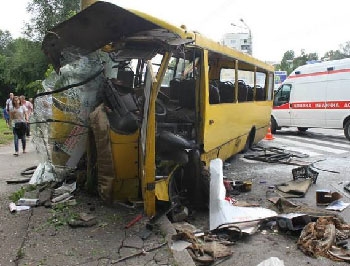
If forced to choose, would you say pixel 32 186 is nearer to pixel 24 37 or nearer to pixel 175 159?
pixel 175 159

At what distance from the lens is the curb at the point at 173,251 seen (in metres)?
4.10

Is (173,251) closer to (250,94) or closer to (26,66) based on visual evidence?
(250,94)

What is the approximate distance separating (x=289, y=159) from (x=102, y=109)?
592 cm

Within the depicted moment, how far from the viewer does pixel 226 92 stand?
8.41 m

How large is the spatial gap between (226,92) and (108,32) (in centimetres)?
338

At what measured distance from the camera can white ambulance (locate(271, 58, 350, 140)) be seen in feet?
46.6

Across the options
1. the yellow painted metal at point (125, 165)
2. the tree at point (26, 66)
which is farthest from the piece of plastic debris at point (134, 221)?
the tree at point (26, 66)

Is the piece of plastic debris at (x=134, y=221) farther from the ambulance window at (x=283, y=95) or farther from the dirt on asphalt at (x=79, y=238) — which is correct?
the ambulance window at (x=283, y=95)

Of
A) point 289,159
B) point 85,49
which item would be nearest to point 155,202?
point 85,49

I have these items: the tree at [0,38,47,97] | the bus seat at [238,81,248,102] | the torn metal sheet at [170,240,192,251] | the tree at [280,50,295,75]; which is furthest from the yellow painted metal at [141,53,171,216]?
the tree at [280,50,295,75]

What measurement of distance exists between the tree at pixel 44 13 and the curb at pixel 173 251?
3780 centimetres

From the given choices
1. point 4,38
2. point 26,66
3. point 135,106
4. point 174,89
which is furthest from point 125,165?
point 4,38

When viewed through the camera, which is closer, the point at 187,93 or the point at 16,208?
the point at 16,208

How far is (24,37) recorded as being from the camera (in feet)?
142
